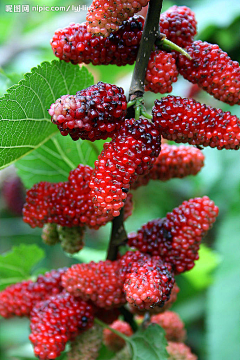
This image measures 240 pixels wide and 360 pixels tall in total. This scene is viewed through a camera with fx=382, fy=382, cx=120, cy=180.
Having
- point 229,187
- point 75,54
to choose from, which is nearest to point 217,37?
point 229,187

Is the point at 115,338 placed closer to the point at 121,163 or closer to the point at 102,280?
the point at 102,280

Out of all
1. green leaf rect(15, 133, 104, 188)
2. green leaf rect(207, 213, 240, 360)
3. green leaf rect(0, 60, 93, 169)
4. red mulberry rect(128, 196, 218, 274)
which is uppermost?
green leaf rect(0, 60, 93, 169)

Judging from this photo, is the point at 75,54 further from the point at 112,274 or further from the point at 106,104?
the point at 112,274

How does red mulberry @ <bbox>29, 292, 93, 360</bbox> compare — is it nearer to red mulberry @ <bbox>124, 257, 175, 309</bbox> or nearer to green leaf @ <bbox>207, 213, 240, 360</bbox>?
red mulberry @ <bbox>124, 257, 175, 309</bbox>

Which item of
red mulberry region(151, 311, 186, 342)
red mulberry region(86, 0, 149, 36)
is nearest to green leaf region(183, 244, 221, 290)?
red mulberry region(151, 311, 186, 342)

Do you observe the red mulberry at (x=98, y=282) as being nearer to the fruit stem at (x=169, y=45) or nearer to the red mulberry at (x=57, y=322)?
the red mulberry at (x=57, y=322)

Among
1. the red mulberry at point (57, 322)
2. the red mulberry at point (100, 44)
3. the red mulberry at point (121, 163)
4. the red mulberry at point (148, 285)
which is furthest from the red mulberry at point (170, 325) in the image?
the red mulberry at point (100, 44)

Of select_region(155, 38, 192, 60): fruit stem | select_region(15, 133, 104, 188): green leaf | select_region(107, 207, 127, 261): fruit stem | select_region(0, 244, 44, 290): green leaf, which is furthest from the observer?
select_region(0, 244, 44, 290): green leaf
